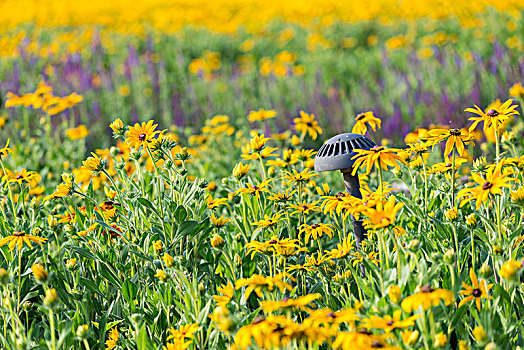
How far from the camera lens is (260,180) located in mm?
3033

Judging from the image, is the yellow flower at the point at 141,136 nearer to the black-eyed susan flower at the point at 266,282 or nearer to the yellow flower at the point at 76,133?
the black-eyed susan flower at the point at 266,282

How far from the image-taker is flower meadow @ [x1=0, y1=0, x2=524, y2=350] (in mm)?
1707

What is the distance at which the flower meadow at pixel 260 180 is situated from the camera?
1.71 m

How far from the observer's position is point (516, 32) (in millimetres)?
6664

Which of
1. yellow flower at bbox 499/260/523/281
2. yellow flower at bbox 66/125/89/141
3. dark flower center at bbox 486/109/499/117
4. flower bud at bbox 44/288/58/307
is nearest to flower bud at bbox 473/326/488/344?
yellow flower at bbox 499/260/523/281

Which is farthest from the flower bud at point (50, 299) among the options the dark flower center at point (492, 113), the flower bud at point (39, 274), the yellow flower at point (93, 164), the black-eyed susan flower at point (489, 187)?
the dark flower center at point (492, 113)

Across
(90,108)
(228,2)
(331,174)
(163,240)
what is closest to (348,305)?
(163,240)

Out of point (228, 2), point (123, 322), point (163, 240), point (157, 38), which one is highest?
point (228, 2)

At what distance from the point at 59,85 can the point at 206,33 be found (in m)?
4.09

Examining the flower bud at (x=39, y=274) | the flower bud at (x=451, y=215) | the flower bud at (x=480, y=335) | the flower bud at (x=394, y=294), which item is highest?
the flower bud at (x=39, y=274)

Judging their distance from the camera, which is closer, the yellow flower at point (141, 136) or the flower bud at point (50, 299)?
the flower bud at point (50, 299)

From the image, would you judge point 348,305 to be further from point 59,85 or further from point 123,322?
point 59,85

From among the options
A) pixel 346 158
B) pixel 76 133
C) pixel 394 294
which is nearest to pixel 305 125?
pixel 346 158

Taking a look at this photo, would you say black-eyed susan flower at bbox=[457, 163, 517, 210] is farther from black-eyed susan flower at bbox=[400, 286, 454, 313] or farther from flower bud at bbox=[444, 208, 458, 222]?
black-eyed susan flower at bbox=[400, 286, 454, 313]
